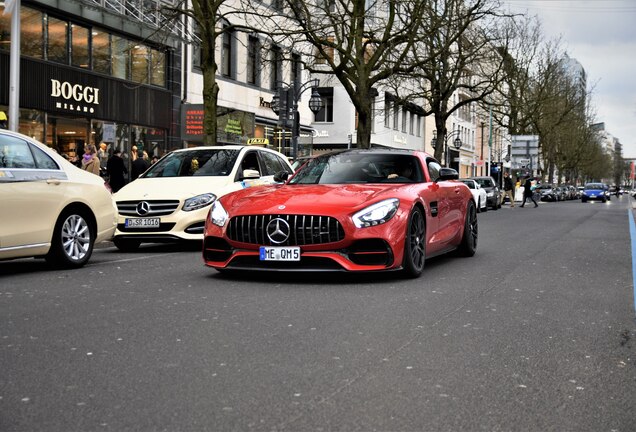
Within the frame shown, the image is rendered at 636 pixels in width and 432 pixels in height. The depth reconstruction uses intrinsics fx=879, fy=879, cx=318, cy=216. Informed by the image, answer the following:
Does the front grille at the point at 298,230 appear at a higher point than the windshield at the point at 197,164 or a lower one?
lower

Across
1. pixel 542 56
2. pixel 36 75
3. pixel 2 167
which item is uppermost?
pixel 542 56

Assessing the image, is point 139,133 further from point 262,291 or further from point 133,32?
point 262,291

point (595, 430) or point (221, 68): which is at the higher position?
point (221, 68)

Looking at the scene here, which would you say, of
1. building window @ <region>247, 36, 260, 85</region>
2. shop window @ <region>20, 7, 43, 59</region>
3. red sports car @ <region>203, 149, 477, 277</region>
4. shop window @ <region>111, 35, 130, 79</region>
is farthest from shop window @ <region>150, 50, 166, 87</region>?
red sports car @ <region>203, 149, 477, 277</region>

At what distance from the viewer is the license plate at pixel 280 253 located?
8219 millimetres

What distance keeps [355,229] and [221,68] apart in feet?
93.1

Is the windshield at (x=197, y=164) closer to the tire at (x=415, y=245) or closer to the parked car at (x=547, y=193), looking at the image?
the tire at (x=415, y=245)

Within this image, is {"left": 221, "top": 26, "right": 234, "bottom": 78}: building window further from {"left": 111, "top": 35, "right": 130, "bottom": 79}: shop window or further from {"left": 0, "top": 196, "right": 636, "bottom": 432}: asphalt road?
{"left": 0, "top": 196, "right": 636, "bottom": 432}: asphalt road

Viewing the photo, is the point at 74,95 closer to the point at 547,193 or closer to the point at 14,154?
the point at 14,154

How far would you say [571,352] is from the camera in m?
5.38

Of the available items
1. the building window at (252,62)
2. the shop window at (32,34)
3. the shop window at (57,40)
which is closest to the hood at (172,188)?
the shop window at (32,34)

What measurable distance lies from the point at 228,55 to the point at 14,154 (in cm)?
2798

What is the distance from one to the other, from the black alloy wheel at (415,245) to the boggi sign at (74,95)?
18.1 meters

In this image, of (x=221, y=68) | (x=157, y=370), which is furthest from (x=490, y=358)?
(x=221, y=68)
